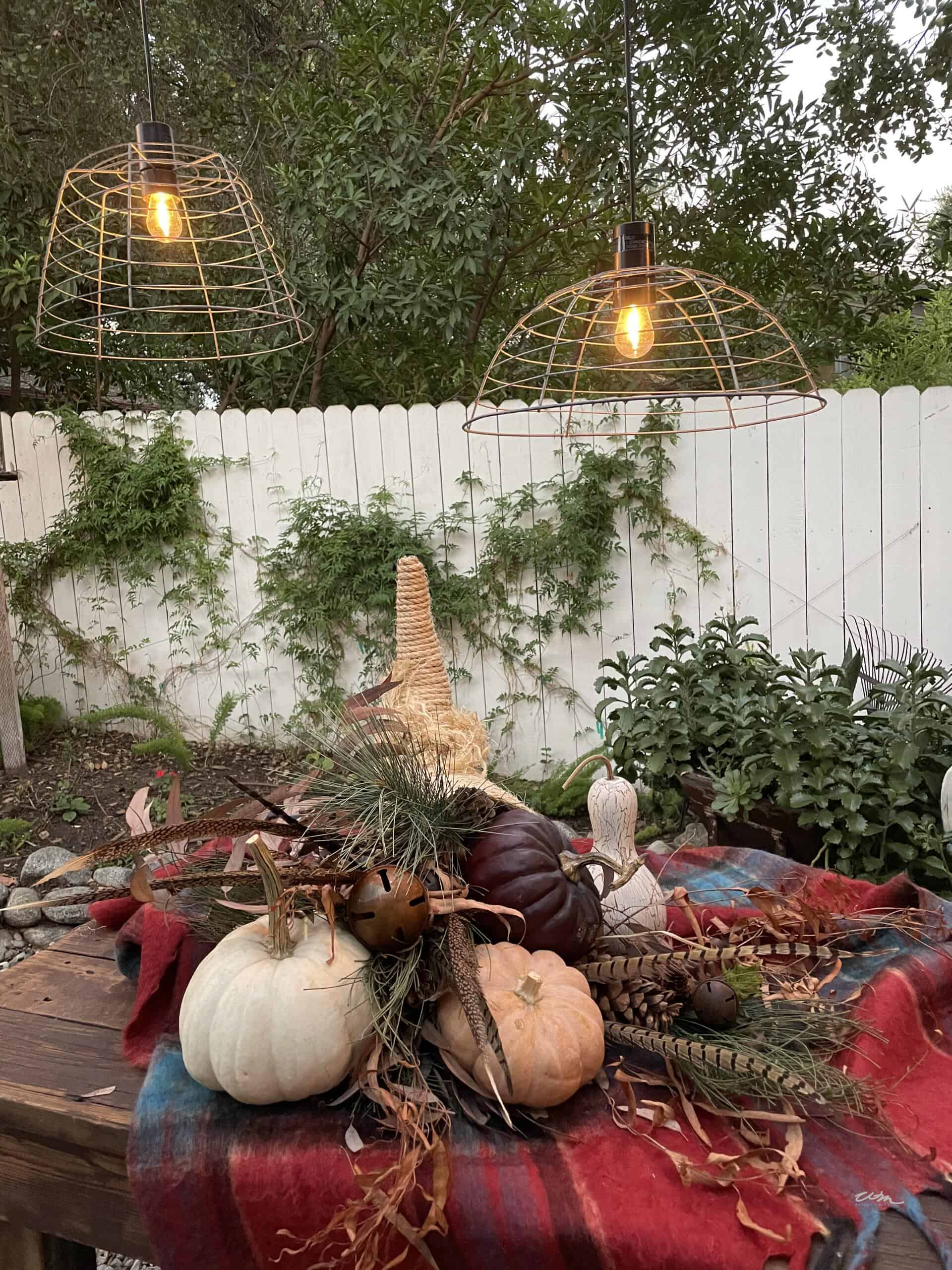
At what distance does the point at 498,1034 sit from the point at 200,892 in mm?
409

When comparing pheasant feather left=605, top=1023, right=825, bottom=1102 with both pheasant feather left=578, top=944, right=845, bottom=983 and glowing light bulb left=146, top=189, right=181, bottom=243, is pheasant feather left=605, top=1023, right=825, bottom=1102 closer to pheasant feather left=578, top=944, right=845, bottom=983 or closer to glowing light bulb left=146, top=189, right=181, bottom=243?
pheasant feather left=578, top=944, right=845, bottom=983

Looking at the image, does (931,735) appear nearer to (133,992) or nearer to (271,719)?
(133,992)

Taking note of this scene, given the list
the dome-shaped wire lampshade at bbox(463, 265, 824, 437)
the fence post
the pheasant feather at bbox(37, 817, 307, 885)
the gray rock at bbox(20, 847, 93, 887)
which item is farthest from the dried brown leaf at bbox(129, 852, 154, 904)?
the fence post

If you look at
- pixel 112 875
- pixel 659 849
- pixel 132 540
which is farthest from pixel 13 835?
pixel 659 849

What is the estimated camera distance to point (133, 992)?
1.19m

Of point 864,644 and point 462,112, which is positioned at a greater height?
point 462,112

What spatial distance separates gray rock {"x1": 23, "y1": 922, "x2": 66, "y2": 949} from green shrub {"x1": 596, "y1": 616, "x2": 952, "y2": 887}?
84.5 inches

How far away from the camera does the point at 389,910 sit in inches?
36.0

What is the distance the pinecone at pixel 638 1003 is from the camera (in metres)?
0.95

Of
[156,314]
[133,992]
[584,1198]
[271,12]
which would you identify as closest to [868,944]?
[584,1198]

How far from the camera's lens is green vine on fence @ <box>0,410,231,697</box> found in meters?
4.41

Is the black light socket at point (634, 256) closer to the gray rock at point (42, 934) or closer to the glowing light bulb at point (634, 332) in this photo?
the glowing light bulb at point (634, 332)

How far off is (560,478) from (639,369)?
7.19ft

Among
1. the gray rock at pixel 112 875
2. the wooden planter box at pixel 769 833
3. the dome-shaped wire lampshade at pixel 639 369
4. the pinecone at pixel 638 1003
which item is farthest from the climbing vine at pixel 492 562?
the pinecone at pixel 638 1003
